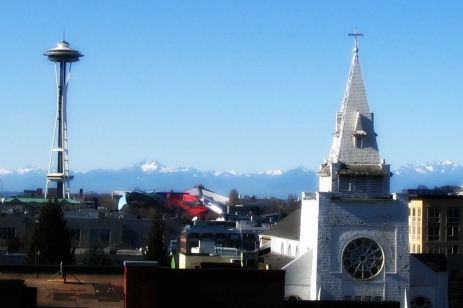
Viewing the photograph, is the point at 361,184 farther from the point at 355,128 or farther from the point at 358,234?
the point at 355,128

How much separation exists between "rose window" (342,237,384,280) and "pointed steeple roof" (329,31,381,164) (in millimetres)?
4371

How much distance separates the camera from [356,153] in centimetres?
6041

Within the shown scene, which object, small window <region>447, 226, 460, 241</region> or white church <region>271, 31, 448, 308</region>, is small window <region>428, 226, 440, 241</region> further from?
white church <region>271, 31, 448, 308</region>

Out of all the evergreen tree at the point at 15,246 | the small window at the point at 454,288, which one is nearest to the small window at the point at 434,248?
the small window at the point at 454,288

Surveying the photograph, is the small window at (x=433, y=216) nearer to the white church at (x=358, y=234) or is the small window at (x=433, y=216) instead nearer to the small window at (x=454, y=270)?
the small window at (x=454, y=270)

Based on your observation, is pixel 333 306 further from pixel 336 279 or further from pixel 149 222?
pixel 149 222

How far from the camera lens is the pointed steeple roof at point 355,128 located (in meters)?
60.3

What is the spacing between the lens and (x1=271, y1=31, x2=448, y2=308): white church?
59438 millimetres

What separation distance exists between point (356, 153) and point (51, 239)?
102 feet

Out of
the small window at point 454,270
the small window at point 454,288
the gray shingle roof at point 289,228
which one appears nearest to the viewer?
the gray shingle roof at point 289,228

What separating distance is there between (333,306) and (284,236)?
49871 mm

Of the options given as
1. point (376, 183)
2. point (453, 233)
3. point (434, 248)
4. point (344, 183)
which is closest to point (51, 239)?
point (344, 183)

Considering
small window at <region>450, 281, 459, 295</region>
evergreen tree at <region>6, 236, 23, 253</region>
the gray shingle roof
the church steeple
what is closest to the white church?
the church steeple

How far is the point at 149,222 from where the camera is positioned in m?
151
